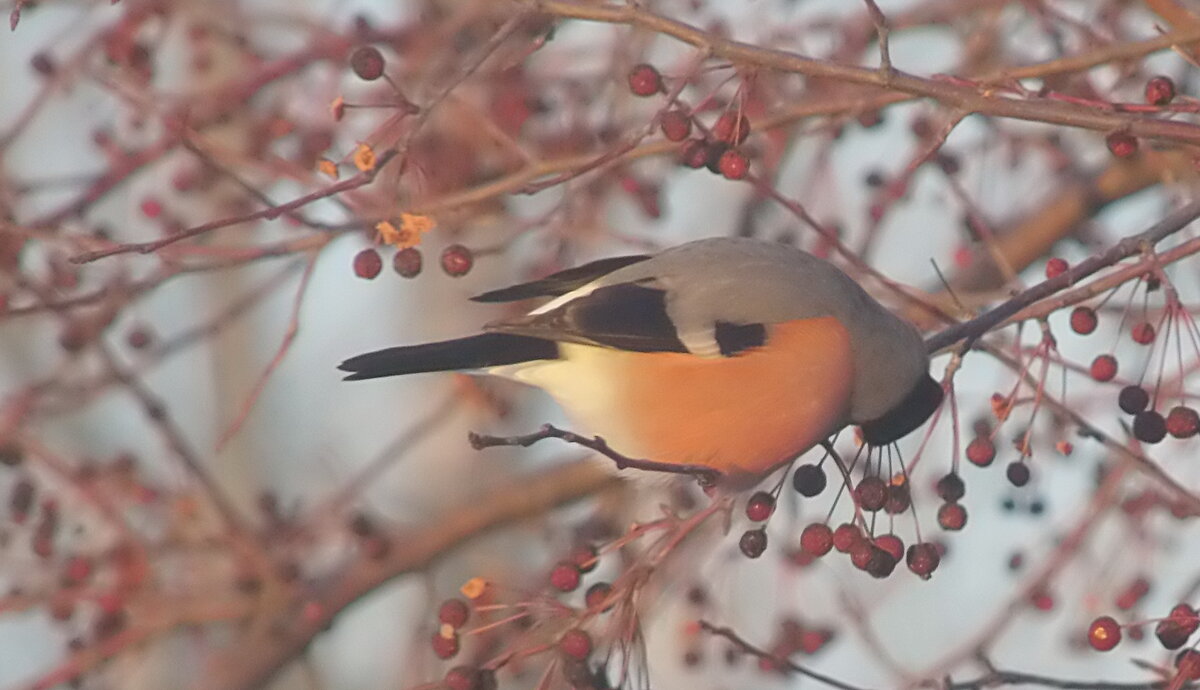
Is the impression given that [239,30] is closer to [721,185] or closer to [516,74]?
[516,74]

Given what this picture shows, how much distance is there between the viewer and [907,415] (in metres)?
2.63

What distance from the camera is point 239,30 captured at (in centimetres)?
394

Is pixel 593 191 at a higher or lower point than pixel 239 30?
lower

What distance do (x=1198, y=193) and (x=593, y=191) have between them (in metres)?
1.28

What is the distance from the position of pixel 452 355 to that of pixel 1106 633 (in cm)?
113

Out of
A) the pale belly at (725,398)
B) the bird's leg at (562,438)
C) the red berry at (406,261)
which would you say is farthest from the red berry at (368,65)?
the bird's leg at (562,438)

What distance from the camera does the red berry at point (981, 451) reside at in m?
2.44

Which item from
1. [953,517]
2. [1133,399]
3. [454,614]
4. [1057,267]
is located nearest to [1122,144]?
[1057,267]

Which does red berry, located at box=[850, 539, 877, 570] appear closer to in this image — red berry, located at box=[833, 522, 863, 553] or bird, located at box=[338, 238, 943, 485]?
red berry, located at box=[833, 522, 863, 553]

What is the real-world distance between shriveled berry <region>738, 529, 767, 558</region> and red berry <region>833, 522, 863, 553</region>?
132 mm

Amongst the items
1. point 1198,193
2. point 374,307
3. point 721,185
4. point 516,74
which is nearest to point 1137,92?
point 1198,193

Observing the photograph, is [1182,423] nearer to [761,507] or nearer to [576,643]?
[761,507]

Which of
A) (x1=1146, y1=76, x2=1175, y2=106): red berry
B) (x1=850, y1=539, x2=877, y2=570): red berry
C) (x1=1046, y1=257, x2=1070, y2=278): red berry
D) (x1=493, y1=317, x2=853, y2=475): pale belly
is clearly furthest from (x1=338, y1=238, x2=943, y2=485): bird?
(x1=1146, y1=76, x2=1175, y2=106): red berry

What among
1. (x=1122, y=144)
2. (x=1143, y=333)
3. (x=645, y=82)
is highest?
(x=645, y=82)
